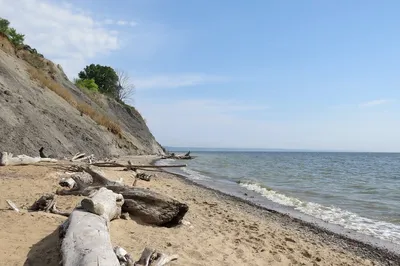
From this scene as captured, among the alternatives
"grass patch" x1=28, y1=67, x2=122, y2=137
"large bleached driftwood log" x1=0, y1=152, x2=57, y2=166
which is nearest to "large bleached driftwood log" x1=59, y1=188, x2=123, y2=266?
"large bleached driftwood log" x1=0, y1=152, x2=57, y2=166

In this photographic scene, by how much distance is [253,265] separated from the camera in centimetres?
608

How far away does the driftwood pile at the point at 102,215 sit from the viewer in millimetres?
4165

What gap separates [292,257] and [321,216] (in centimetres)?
564

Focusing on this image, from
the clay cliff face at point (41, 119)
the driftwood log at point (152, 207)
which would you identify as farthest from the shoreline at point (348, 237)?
the clay cliff face at point (41, 119)

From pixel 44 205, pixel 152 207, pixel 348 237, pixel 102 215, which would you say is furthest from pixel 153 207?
pixel 348 237

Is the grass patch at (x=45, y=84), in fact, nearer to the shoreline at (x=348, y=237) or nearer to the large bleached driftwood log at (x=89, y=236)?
the shoreline at (x=348, y=237)

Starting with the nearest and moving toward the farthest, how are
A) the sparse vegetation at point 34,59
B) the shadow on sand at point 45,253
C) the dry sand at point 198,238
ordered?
the shadow on sand at point 45,253, the dry sand at point 198,238, the sparse vegetation at point 34,59

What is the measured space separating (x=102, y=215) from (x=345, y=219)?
27.8 feet

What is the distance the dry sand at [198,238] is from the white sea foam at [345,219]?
1537 mm

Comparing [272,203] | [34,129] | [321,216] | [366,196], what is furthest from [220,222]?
[34,129]

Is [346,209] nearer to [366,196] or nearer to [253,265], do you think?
[366,196]

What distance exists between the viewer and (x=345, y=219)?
11.7 metres

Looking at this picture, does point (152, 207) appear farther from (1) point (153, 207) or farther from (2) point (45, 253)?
(2) point (45, 253)

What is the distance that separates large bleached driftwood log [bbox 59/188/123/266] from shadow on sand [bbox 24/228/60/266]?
0.22 meters
